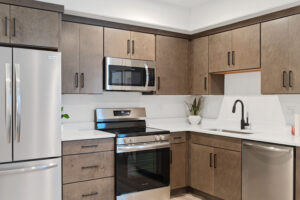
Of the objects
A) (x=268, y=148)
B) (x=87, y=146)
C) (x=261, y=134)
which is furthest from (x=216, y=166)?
(x=87, y=146)

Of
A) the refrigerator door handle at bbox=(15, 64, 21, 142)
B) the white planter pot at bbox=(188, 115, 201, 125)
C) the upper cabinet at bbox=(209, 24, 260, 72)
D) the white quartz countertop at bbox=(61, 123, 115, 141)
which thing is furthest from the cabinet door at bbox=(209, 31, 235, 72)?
the refrigerator door handle at bbox=(15, 64, 21, 142)

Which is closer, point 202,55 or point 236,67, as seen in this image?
point 236,67

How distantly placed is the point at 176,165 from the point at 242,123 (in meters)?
0.99

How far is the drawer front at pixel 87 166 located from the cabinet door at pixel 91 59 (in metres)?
0.80

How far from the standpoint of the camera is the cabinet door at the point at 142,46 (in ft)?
11.4

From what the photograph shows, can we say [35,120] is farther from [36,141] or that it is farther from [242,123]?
[242,123]

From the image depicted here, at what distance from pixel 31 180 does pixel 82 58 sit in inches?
56.7

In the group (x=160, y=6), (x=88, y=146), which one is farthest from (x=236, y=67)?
(x=88, y=146)

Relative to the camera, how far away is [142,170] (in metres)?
3.11

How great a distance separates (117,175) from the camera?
9.55 feet

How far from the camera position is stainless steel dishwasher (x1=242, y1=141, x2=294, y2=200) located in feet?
7.97

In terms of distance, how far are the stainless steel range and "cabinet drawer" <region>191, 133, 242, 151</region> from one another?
394 mm

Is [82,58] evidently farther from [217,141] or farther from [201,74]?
[217,141]

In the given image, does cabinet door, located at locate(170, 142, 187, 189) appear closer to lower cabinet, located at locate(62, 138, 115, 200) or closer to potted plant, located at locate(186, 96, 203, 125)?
potted plant, located at locate(186, 96, 203, 125)
